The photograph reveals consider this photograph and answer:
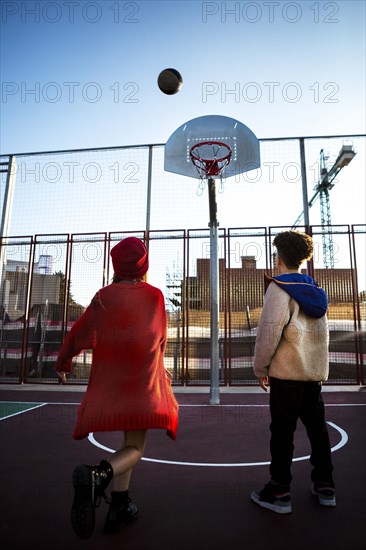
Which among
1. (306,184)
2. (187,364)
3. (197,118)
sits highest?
(197,118)

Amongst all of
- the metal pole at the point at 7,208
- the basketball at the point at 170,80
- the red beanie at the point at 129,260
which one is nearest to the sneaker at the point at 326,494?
the red beanie at the point at 129,260

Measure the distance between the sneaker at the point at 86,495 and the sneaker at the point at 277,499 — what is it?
106 cm

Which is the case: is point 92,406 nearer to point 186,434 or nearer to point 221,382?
point 186,434

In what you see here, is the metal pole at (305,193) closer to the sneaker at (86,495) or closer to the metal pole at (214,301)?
the metal pole at (214,301)

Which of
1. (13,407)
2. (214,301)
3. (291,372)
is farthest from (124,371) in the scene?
(13,407)

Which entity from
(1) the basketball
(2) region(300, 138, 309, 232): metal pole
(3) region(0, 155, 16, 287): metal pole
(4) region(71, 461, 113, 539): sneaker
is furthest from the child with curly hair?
(3) region(0, 155, 16, 287): metal pole

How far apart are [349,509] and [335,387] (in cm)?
589

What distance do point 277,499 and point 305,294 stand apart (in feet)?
4.11

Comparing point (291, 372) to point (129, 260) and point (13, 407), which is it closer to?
point (129, 260)

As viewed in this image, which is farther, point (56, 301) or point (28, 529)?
point (56, 301)

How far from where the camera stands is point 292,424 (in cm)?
239

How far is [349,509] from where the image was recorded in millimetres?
2369

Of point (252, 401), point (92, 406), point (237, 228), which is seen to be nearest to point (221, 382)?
point (252, 401)

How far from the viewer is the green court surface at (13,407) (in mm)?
5414
